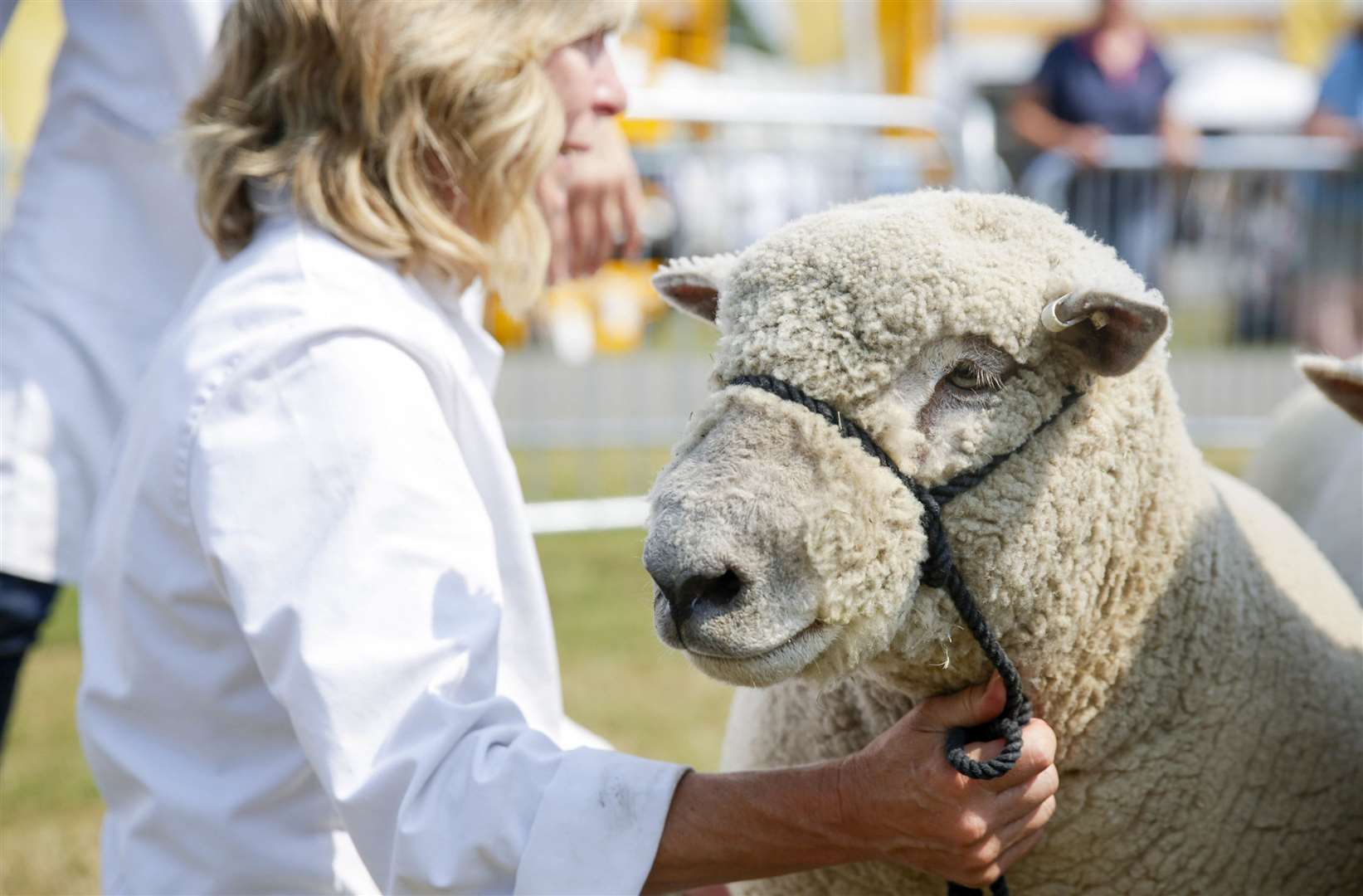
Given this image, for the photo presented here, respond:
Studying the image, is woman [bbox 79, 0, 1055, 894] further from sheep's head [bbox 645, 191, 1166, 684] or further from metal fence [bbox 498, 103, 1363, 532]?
metal fence [bbox 498, 103, 1363, 532]

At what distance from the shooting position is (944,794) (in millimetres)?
1462

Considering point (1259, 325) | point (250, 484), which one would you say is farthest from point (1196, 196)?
point (250, 484)

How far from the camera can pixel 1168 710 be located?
1689mm

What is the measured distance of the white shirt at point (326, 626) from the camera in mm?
1565

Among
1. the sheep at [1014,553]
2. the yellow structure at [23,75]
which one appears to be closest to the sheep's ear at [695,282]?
the sheep at [1014,553]

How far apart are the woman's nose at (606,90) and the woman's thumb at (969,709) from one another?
3.74ft

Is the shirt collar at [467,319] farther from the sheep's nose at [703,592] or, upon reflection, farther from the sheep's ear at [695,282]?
the sheep's nose at [703,592]

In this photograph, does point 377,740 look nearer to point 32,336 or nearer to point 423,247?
point 423,247

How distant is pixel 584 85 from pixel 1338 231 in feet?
21.1

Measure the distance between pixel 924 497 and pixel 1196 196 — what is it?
637cm

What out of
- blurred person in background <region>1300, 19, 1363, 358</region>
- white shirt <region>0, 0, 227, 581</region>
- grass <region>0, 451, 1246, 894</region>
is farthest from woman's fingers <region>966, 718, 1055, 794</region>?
blurred person in background <region>1300, 19, 1363, 358</region>

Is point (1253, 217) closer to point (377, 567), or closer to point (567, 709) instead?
point (567, 709)

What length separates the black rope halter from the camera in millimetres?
1428

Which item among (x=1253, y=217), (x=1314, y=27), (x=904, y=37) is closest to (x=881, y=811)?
(x=1253, y=217)
